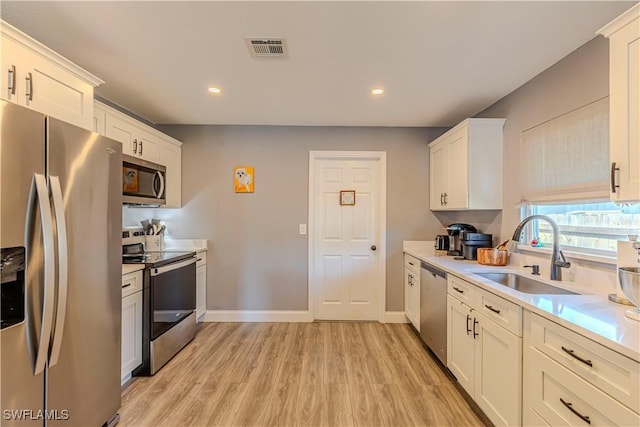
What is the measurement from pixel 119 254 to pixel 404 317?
311 centimetres

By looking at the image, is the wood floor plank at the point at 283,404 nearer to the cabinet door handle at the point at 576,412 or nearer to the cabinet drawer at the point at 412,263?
the cabinet door handle at the point at 576,412

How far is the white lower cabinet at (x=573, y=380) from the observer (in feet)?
3.34

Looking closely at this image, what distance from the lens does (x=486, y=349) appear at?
1.85 meters

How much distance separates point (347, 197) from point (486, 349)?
2.28 m

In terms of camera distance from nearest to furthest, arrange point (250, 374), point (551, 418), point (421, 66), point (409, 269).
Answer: point (551, 418) < point (421, 66) < point (250, 374) < point (409, 269)

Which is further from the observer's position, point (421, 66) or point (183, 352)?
point (183, 352)

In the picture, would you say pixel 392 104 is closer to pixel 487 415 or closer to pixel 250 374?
pixel 487 415

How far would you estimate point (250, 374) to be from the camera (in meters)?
2.46

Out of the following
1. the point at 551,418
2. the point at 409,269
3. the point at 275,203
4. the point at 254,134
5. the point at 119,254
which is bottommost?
the point at 551,418

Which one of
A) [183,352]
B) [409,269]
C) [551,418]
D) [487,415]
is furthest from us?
[409,269]

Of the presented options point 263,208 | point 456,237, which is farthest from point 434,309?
point 263,208

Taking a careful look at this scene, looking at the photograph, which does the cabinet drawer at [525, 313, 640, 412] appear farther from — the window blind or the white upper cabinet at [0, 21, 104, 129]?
the white upper cabinet at [0, 21, 104, 129]

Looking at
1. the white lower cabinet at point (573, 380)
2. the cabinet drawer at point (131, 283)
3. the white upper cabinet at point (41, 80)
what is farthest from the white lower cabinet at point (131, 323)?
the white lower cabinet at point (573, 380)

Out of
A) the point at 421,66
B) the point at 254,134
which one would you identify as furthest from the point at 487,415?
the point at 254,134
